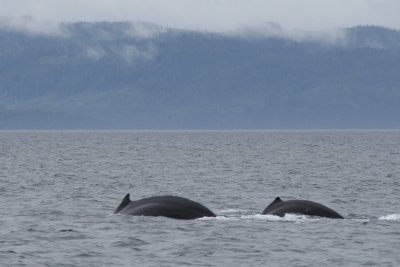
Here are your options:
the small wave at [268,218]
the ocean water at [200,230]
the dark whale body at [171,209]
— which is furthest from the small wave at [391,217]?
the dark whale body at [171,209]

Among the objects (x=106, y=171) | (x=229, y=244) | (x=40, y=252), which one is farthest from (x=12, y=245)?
(x=106, y=171)

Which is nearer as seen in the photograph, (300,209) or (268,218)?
(300,209)

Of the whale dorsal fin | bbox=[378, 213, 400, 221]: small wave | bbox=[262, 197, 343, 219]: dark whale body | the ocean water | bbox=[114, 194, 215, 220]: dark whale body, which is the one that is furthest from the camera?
bbox=[378, 213, 400, 221]: small wave

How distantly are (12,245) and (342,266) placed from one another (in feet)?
33.2

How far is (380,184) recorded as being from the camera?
6494 cm

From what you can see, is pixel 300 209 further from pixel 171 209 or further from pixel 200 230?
pixel 171 209

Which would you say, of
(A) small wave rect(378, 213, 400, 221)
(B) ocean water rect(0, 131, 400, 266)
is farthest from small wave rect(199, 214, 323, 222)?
(A) small wave rect(378, 213, 400, 221)

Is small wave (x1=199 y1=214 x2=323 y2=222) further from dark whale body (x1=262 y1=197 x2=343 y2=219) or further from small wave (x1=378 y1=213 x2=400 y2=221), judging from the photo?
small wave (x1=378 y1=213 x2=400 y2=221)

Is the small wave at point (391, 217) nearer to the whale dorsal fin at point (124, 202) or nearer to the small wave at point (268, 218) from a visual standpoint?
the small wave at point (268, 218)

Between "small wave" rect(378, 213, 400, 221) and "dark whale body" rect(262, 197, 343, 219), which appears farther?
"small wave" rect(378, 213, 400, 221)

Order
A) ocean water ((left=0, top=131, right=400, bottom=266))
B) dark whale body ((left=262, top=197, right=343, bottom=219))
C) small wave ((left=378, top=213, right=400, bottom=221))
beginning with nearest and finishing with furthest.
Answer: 1. ocean water ((left=0, top=131, right=400, bottom=266))
2. dark whale body ((left=262, top=197, right=343, bottom=219))
3. small wave ((left=378, top=213, right=400, bottom=221))

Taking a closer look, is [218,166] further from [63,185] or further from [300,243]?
[300,243]

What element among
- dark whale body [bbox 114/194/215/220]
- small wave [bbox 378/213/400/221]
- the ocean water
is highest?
dark whale body [bbox 114/194/215/220]

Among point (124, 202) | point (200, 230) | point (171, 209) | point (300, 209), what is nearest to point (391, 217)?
point (300, 209)
